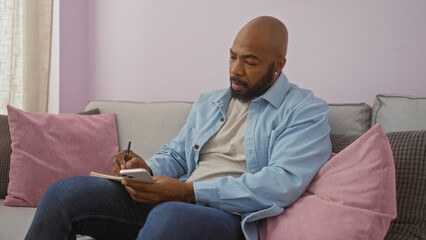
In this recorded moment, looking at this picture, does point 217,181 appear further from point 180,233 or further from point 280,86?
point 280,86

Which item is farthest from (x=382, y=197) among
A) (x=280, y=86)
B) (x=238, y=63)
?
(x=238, y=63)

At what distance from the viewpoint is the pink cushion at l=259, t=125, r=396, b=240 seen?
3.54 feet

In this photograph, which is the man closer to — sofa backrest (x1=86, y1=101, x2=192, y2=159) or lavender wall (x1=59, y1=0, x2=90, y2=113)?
sofa backrest (x1=86, y1=101, x2=192, y2=159)

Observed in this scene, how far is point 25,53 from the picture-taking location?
2.62m

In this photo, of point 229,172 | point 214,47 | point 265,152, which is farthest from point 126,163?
point 214,47

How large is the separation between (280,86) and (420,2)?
0.68m

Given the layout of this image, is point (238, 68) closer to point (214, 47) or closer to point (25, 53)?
point (214, 47)

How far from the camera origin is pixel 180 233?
1.05m

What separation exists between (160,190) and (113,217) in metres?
0.17

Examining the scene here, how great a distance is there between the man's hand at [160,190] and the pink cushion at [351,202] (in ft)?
0.80

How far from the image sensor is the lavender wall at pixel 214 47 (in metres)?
1.79

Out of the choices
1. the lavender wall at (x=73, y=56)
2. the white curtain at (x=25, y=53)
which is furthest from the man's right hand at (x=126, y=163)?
the lavender wall at (x=73, y=56)

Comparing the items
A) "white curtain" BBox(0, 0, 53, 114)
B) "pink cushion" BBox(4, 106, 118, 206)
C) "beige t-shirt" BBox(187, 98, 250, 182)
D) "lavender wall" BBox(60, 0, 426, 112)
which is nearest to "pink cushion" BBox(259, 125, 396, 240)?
"beige t-shirt" BBox(187, 98, 250, 182)

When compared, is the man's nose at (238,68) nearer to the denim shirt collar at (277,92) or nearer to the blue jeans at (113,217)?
the denim shirt collar at (277,92)
